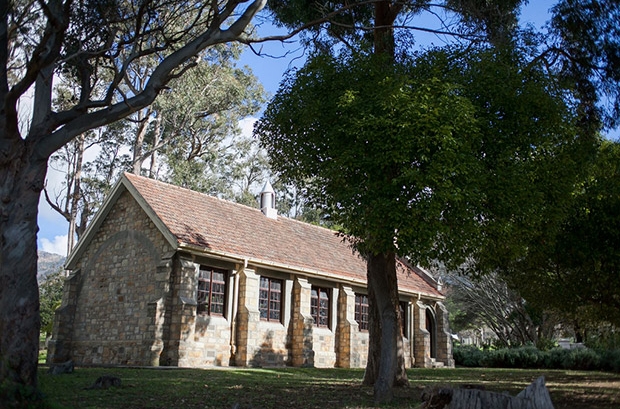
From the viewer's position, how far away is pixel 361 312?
29.0 m

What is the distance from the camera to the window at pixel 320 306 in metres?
26.3

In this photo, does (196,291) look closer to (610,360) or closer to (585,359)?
(585,359)

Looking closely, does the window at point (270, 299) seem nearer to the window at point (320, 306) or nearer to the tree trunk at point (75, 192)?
the window at point (320, 306)

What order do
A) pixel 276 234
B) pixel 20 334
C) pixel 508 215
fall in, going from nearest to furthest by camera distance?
pixel 20 334, pixel 508 215, pixel 276 234

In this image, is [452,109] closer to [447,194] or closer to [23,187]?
[447,194]

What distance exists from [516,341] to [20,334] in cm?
3624

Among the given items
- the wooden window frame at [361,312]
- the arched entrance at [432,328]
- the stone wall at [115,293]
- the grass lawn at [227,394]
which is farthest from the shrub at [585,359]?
the stone wall at [115,293]

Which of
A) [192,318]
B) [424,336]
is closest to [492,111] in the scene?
[192,318]

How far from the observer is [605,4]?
1277cm

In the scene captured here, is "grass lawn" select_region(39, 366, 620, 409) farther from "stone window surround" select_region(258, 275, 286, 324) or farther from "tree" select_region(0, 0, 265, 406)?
"stone window surround" select_region(258, 275, 286, 324)

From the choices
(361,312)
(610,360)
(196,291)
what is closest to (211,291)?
(196,291)

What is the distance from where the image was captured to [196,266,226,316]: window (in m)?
22.1

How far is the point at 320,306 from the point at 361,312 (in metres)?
3.17

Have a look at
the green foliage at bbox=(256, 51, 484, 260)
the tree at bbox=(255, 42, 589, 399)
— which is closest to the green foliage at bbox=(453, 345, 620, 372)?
the tree at bbox=(255, 42, 589, 399)
